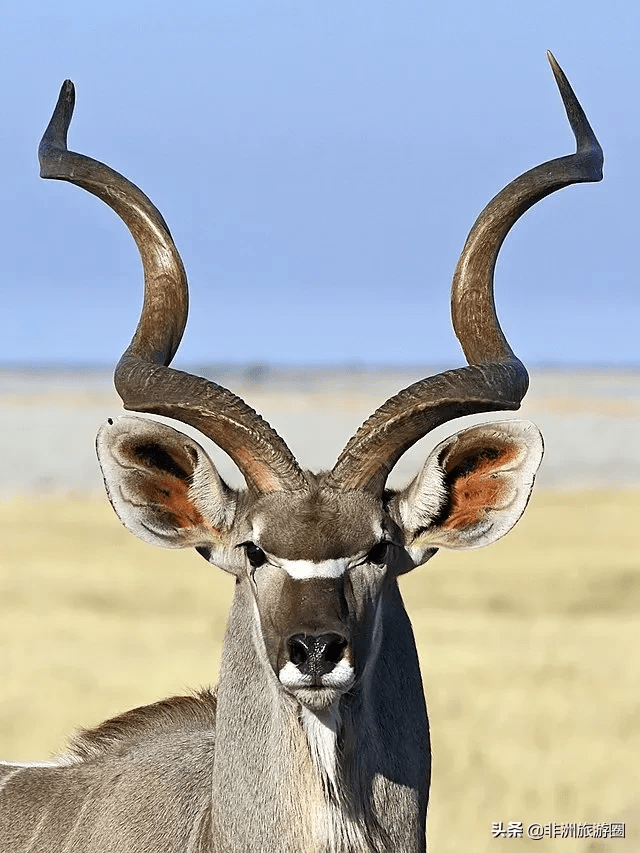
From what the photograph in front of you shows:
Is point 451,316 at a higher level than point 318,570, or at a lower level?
higher

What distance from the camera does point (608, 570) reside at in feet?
91.2

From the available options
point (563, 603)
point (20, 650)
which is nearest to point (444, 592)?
point (563, 603)

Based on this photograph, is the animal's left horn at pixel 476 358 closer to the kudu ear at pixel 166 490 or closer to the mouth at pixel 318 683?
the kudu ear at pixel 166 490

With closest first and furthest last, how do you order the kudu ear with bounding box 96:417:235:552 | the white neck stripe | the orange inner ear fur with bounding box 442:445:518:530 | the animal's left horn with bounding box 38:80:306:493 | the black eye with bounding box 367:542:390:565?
the white neck stripe, the black eye with bounding box 367:542:390:565, the animal's left horn with bounding box 38:80:306:493, the kudu ear with bounding box 96:417:235:552, the orange inner ear fur with bounding box 442:445:518:530

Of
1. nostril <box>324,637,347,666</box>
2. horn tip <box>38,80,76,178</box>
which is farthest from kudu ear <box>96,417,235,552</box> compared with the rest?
horn tip <box>38,80,76,178</box>

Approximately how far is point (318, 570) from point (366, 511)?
398mm

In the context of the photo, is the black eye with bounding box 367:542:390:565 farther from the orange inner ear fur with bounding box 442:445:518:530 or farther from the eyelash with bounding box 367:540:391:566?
the orange inner ear fur with bounding box 442:445:518:530

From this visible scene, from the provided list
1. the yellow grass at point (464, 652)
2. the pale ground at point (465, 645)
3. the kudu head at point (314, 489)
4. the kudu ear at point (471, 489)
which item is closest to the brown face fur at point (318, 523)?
the kudu head at point (314, 489)

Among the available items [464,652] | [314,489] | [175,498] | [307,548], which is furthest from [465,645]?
[307,548]

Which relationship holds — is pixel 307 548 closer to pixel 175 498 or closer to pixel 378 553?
pixel 378 553

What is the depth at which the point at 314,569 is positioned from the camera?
6.34 m

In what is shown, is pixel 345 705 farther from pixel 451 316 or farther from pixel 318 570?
pixel 451 316

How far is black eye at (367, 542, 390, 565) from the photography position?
21.5ft

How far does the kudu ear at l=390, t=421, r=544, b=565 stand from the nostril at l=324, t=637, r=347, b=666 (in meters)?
0.89
